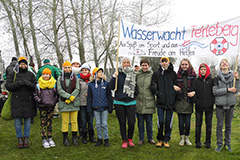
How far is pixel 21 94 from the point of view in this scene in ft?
15.3

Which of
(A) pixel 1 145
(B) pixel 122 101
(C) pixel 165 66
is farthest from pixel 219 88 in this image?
(A) pixel 1 145

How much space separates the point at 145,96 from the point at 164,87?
50 centimetres

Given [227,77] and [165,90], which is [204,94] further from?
[165,90]

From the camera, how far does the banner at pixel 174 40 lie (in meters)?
4.91

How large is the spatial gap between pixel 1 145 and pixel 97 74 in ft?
9.93

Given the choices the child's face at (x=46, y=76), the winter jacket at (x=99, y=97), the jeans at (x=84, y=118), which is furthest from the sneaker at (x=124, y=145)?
the child's face at (x=46, y=76)

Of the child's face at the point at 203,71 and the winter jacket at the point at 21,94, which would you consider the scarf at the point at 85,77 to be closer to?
the winter jacket at the point at 21,94

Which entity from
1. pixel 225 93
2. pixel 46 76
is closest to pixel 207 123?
pixel 225 93

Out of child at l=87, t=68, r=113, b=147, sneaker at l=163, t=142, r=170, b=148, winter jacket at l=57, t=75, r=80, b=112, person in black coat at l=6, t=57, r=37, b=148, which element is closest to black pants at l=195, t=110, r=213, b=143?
sneaker at l=163, t=142, r=170, b=148

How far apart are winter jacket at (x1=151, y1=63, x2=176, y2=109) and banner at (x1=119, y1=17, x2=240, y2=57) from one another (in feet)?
2.29

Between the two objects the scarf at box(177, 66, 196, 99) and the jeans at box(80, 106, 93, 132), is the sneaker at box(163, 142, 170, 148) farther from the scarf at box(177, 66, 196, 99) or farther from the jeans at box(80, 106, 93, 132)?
the jeans at box(80, 106, 93, 132)

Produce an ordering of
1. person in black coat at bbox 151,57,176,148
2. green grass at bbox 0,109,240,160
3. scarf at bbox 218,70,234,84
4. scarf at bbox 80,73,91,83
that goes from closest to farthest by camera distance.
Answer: green grass at bbox 0,109,240,160 < scarf at bbox 218,70,234,84 < person in black coat at bbox 151,57,176,148 < scarf at bbox 80,73,91,83

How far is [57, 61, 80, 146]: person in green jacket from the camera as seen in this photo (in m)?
4.77

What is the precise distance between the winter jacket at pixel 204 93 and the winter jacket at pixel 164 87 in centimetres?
53
